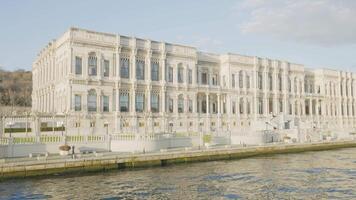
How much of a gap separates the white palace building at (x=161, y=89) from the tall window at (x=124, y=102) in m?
0.15

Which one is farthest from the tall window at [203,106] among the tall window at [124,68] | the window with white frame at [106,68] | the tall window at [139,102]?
the window with white frame at [106,68]

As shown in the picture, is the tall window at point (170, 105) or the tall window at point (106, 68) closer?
the tall window at point (106, 68)

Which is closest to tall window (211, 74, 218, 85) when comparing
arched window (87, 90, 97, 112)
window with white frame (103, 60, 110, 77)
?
window with white frame (103, 60, 110, 77)

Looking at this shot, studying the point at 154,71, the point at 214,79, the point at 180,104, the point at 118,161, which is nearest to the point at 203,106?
the point at 214,79

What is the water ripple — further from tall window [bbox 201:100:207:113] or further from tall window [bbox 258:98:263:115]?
tall window [bbox 258:98:263:115]

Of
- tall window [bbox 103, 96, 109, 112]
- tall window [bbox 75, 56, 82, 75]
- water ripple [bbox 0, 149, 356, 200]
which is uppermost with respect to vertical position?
tall window [bbox 75, 56, 82, 75]

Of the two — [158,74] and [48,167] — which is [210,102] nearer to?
[158,74]

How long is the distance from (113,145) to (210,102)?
1331 inches

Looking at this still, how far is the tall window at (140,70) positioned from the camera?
57.1 m

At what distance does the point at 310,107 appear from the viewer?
272 feet

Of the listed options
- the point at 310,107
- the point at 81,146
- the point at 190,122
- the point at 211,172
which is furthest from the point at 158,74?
the point at 310,107

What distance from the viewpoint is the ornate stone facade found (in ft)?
167

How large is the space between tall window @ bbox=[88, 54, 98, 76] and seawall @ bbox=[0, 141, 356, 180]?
21846 millimetres

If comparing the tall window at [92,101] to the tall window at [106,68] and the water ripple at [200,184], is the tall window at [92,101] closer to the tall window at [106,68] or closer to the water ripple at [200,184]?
the tall window at [106,68]
